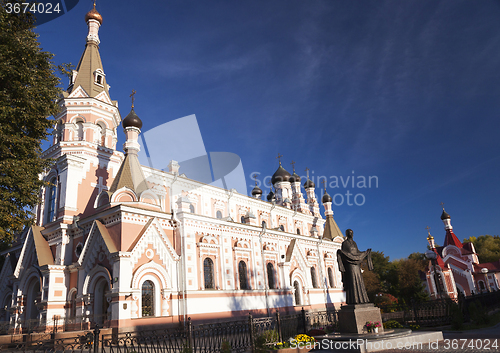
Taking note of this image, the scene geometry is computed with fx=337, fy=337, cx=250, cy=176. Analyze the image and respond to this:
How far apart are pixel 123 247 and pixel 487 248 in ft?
226

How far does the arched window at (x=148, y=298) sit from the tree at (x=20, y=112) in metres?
5.74

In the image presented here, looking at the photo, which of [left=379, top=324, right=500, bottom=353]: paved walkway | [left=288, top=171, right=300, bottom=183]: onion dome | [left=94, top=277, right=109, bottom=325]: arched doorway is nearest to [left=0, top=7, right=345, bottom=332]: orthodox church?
[left=94, top=277, right=109, bottom=325]: arched doorway

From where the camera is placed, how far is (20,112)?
10.6 m

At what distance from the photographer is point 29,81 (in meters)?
10.7

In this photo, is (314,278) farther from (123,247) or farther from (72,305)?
(72,305)

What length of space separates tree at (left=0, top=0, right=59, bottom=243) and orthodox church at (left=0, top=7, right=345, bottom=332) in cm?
244

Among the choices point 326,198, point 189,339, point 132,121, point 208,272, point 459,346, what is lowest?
point 459,346

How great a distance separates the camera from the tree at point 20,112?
10227 millimetres

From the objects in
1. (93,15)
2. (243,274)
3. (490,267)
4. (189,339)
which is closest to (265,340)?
(189,339)

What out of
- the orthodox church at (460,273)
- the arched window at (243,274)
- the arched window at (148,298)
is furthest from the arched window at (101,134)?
the orthodox church at (460,273)

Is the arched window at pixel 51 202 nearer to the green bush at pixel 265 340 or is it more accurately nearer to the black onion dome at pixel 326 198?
the green bush at pixel 265 340

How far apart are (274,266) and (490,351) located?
1600 cm

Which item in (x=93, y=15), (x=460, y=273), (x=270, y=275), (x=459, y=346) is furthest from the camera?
(x=460, y=273)

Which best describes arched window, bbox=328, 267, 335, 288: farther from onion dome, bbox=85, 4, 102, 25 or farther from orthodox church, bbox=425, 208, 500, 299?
onion dome, bbox=85, 4, 102, 25
